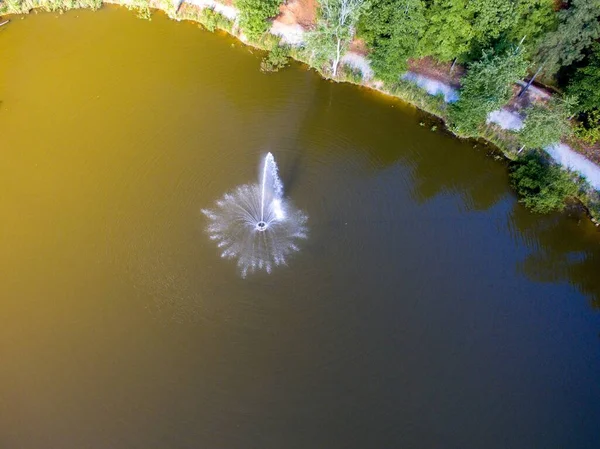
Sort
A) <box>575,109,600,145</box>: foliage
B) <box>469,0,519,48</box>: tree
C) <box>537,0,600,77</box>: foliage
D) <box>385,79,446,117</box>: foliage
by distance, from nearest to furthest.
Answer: <box>537,0,600,77</box>: foliage
<box>469,0,519,48</box>: tree
<box>575,109,600,145</box>: foliage
<box>385,79,446,117</box>: foliage

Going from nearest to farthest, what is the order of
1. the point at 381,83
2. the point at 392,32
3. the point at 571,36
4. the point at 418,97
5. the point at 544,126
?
the point at 544,126, the point at 571,36, the point at 392,32, the point at 418,97, the point at 381,83

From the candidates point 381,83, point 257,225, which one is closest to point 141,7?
point 381,83

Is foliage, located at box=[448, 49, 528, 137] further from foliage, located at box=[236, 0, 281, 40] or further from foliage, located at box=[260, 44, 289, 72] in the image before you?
foliage, located at box=[236, 0, 281, 40]

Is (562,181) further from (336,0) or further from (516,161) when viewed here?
(336,0)

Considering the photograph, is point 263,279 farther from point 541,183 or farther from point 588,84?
point 588,84

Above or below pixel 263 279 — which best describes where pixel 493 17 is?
above

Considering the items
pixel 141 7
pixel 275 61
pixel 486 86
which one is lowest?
pixel 486 86

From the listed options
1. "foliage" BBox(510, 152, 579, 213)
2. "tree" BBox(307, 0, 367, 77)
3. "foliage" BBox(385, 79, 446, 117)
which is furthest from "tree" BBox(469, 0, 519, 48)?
"foliage" BBox(510, 152, 579, 213)
